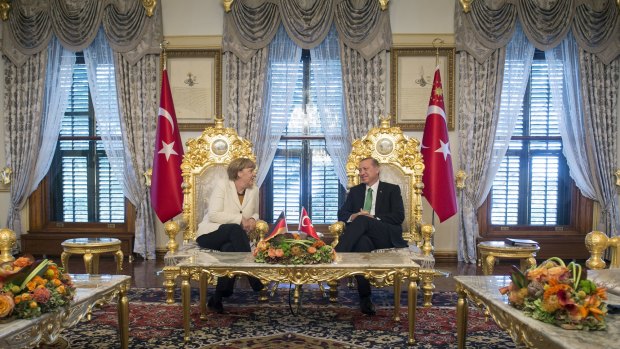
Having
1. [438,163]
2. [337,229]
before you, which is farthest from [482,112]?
[337,229]

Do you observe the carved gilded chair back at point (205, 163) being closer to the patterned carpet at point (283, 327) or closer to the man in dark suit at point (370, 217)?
the patterned carpet at point (283, 327)

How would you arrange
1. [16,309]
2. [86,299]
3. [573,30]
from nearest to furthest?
[16,309] → [86,299] → [573,30]

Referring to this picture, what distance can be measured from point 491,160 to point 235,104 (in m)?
2.96

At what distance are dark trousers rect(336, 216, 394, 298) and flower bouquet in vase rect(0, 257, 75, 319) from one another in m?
2.35

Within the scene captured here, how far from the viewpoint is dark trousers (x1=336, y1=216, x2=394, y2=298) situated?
455 centimetres

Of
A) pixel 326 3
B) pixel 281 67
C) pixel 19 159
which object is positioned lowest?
pixel 19 159

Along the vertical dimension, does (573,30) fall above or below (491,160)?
above

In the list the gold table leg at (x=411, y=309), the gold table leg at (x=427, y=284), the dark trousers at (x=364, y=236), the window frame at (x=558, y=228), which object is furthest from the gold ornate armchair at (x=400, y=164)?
the window frame at (x=558, y=228)

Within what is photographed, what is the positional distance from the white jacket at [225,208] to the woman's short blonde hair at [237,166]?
0.06 m

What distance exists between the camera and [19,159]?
6.76 m

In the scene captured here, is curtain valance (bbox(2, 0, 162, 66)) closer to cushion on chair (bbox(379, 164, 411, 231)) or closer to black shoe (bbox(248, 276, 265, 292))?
cushion on chair (bbox(379, 164, 411, 231))

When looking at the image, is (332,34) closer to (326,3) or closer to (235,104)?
(326,3)

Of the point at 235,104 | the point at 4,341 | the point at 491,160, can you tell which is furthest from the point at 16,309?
the point at 491,160

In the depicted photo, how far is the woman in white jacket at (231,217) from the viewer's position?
4.48m
